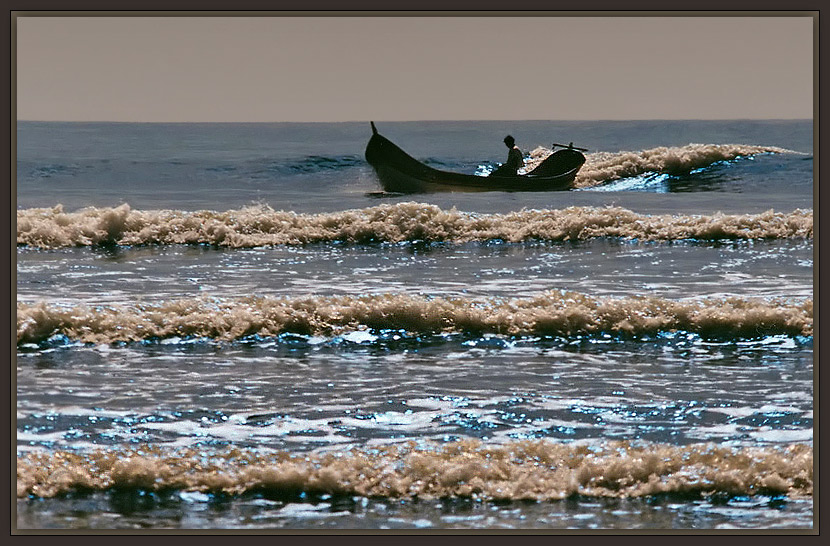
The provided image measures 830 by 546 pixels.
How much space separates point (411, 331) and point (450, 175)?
0.90m

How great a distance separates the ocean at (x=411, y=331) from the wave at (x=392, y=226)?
0.05 ft

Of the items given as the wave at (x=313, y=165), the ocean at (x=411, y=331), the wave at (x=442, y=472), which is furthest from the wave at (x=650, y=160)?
the wave at (x=442, y=472)

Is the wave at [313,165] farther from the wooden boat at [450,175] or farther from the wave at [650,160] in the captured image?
the wave at [650,160]

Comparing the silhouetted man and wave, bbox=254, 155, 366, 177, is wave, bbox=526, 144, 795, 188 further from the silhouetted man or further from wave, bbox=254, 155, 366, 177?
wave, bbox=254, 155, 366, 177

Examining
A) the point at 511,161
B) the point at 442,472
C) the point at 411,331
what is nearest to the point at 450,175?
the point at 511,161

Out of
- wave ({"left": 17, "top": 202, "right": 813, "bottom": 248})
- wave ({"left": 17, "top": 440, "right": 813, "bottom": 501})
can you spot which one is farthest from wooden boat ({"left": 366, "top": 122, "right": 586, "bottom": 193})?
wave ({"left": 17, "top": 440, "right": 813, "bottom": 501})

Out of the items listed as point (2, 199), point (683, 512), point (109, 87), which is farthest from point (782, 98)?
point (2, 199)

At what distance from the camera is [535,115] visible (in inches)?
197

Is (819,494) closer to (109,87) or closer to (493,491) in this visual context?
(493,491)

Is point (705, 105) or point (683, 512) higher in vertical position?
point (705, 105)

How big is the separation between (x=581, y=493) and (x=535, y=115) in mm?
1968

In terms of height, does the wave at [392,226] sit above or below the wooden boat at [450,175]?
below

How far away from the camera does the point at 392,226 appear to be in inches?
212

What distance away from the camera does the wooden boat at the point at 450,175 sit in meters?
5.06
